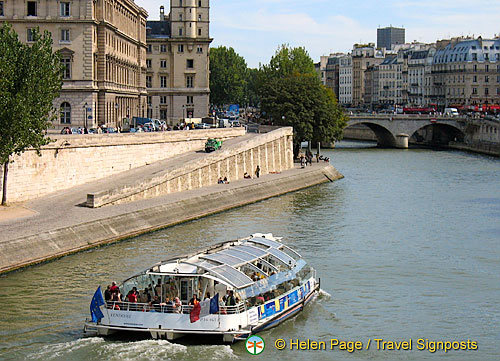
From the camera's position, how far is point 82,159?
53812mm

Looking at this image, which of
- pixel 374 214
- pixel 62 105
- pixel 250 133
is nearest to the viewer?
pixel 374 214

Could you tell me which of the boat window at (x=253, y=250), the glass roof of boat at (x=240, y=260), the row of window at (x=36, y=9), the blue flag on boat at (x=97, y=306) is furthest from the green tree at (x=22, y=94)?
the row of window at (x=36, y=9)

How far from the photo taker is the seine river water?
26.9 meters

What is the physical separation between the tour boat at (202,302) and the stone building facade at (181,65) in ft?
255

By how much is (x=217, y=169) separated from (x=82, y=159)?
1189cm

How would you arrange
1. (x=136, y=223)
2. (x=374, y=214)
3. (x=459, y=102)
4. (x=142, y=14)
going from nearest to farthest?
1. (x=136, y=223)
2. (x=374, y=214)
3. (x=142, y=14)
4. (x=459, y=102)

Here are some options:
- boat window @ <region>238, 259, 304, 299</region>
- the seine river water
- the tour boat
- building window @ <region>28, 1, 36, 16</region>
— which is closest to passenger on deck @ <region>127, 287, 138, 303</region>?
the tour boat

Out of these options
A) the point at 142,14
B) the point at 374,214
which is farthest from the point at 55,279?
the point at 142,14

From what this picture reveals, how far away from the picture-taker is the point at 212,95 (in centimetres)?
14975

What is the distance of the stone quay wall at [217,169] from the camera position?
5016cm

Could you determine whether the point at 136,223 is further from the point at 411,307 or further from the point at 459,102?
the point at 459,102

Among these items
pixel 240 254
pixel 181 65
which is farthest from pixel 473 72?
pixel 240 254

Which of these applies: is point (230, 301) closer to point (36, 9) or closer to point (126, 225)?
point (126, 225)

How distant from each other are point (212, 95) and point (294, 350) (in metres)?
124
